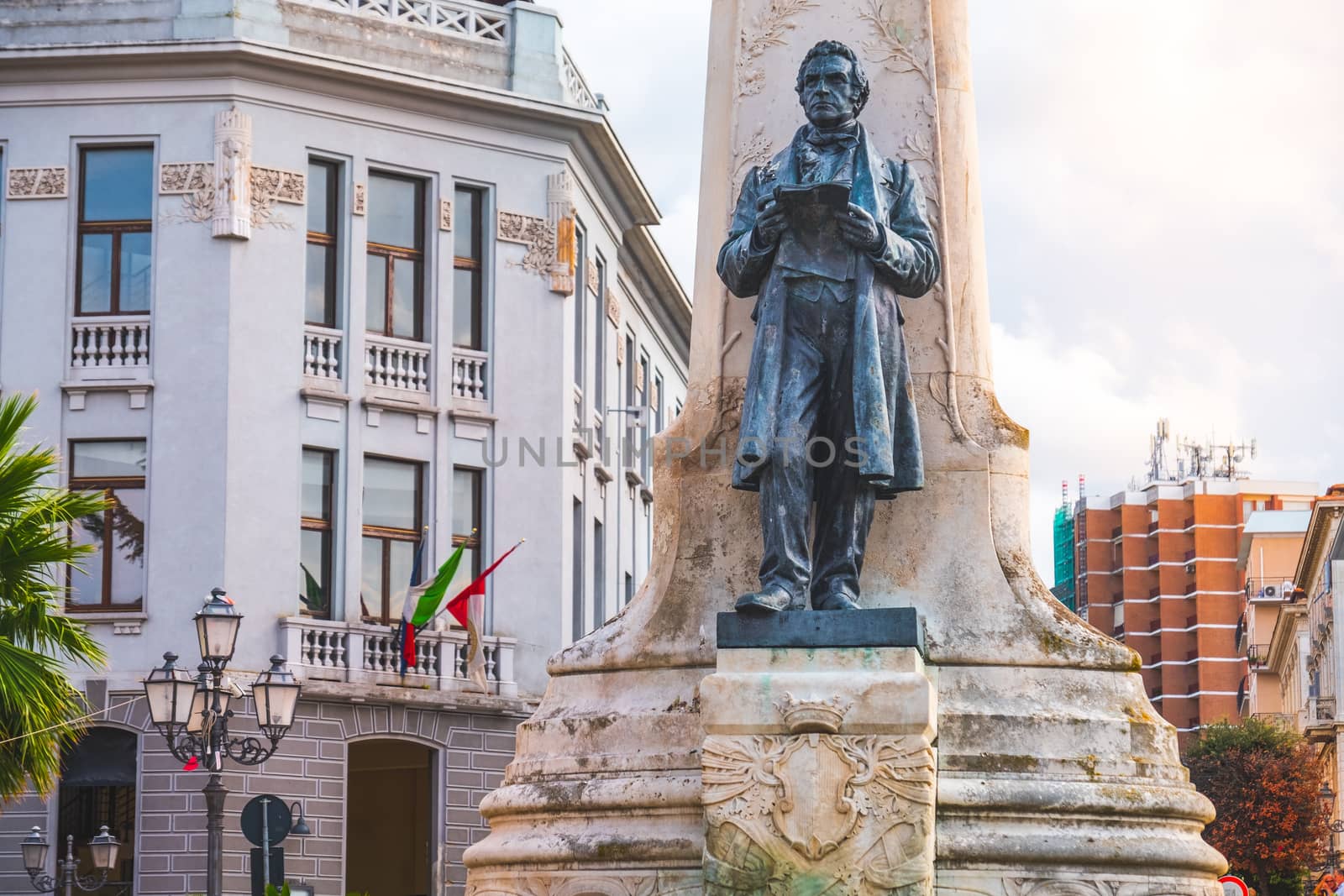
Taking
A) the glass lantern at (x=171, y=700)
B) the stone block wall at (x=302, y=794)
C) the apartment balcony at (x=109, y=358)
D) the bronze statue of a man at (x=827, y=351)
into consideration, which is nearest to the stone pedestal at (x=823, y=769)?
the bronze statue of a man at (x=827, y=351)

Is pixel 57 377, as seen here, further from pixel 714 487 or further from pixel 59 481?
pixel 714 487

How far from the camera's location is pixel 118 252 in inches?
1425

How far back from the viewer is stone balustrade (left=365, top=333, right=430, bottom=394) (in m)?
36.7

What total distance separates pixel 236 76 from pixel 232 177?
1555mm

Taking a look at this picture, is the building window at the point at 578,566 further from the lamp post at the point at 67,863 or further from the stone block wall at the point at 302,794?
the lamp post at the point at 67,863

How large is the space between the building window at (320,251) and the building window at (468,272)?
202 centimetres

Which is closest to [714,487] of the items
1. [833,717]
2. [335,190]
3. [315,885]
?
[833,717]

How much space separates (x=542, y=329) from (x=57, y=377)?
25.1 ft

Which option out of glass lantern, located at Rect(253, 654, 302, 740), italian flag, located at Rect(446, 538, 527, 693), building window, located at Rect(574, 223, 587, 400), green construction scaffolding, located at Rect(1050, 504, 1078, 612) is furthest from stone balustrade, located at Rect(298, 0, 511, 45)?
green construction scaffolding, located at Rect(1050, 504, 1078, 612)

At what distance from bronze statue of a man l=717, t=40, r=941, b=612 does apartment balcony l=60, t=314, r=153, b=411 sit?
85.0 ft

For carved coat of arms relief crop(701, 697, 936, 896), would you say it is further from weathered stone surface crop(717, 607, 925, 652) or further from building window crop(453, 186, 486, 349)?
building window crop(453, 186, 486, 349)

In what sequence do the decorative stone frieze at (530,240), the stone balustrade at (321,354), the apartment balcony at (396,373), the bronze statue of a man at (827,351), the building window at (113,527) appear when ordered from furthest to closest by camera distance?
1. the decorative stone frieze at (530,240)
2. the apartment balcony at (396,373)
3. the stone balustrade at (321,354)
4. the building window at (113,527)
5. the bronze statue of a man at (827,351)

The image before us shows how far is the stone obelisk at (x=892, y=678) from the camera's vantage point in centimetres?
968

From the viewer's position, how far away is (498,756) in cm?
3638
